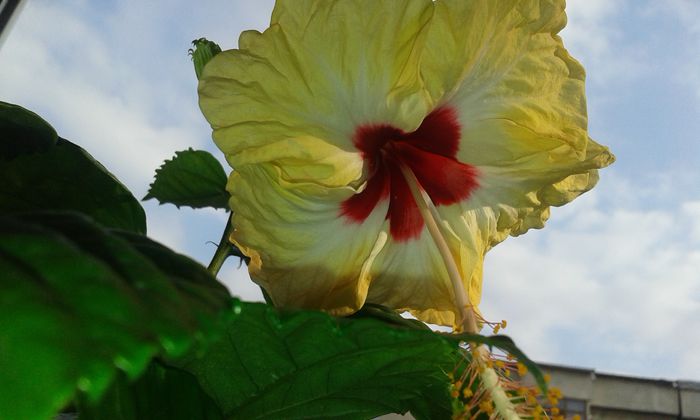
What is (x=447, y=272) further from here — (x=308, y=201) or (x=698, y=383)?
(x=698, y=383)

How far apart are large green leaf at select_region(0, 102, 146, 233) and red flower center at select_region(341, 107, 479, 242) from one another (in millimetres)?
161

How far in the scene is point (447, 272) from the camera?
1.77 feet

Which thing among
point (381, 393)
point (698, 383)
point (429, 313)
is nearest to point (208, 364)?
point (381, 393)

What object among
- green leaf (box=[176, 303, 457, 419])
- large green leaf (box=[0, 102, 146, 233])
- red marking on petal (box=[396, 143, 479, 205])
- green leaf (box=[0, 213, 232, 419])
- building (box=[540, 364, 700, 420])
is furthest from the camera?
building (box=[540, 364, 700, 420])

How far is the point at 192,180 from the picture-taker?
0.64 metres

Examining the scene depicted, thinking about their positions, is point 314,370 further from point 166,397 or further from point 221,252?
point 221,252

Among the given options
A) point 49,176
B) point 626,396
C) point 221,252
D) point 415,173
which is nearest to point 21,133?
point 49,176

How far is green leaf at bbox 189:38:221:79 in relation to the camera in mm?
524

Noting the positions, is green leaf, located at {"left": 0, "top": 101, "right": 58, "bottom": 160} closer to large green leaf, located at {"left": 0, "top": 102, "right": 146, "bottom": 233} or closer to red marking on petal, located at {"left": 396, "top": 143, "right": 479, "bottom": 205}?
large green leaf, located at {"left": 0, "top": 102, "right": 146, "bottom": 233}

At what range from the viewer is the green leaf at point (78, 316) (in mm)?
187

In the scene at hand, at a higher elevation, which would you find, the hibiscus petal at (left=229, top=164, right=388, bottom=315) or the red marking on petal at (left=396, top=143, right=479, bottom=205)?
the red marking on petal at (left=396, top=143, right=479, bottom=205)

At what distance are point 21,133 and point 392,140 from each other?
25 cm

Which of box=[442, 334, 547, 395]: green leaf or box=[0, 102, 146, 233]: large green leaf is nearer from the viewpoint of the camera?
box=[442, 334, 547, 395]: green leaf

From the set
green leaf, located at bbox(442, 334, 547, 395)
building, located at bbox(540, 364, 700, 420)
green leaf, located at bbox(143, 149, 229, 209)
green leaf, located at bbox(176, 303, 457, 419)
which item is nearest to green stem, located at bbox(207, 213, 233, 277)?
green leaf, located at bbox(143, 149, 229, 209)
